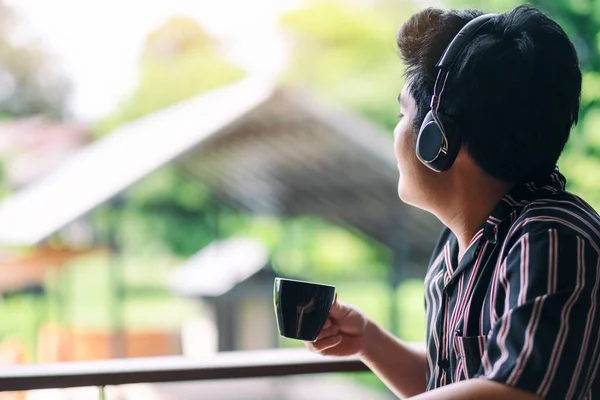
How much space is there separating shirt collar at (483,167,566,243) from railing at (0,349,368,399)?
34 centimetres

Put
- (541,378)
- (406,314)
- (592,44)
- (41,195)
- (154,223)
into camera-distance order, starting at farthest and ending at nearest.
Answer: (154,223), (406,314), (41,195), (592,44), (541,378)

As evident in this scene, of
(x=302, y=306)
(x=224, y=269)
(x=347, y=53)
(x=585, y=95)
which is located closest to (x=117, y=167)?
(x=224, y=269)

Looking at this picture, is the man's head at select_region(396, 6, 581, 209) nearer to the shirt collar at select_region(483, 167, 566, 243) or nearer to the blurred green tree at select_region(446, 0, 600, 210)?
the shirt collar at select_region(483, 167, 566, 243)

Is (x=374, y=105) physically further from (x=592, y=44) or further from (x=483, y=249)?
(x=483, y=249)

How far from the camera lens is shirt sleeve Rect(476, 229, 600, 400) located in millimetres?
574

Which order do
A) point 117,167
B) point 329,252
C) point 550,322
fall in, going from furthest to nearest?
point 329,252, point 117,167, point 550,322

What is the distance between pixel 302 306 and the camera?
767 mm

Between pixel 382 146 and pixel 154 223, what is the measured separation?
7.62 metres

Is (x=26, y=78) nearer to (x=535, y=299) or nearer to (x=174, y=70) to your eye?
(x=174, y=70)

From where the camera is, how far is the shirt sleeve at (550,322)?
1.88 feet

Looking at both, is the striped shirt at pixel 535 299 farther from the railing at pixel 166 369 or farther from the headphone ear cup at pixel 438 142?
the railing at pixel 166 369

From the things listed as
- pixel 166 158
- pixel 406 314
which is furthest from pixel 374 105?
pixel 166 158

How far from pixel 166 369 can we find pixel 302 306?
0.23 metres

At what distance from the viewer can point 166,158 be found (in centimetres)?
475
